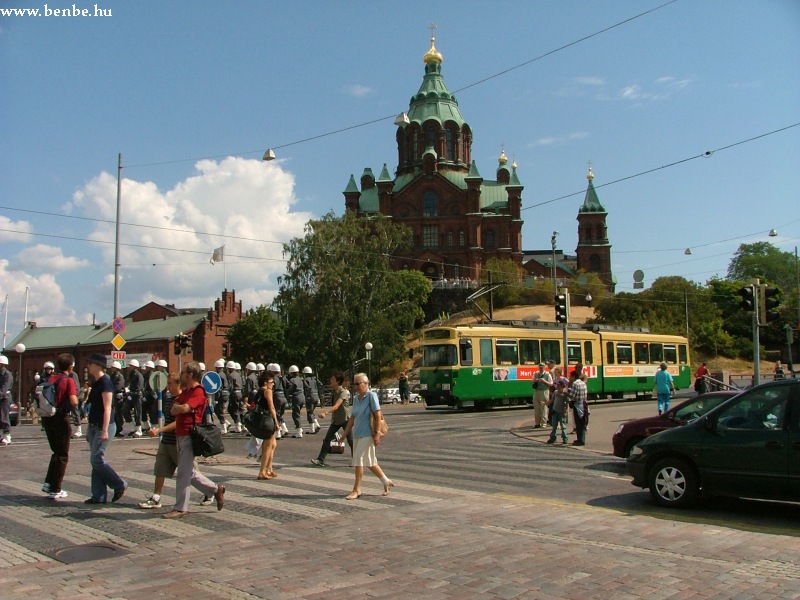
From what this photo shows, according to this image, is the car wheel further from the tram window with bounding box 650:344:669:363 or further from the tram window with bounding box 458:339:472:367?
the tram window with bounding box 650:344:669:363

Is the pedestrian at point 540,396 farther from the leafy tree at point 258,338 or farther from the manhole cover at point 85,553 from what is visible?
the leafy tree at point 258,338

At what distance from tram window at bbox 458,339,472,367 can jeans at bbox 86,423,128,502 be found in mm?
21928

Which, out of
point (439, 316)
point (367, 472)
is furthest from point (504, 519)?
point (439, 316)

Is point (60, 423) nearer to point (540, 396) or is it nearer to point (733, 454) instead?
point (733, 454)

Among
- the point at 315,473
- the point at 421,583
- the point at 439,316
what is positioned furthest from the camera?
the point at 439,316

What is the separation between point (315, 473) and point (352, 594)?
22.7 feet

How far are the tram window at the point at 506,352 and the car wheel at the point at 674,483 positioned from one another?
21.7m

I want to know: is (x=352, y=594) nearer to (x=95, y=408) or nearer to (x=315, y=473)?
(x=95, y=408)

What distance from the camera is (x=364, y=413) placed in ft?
34.4

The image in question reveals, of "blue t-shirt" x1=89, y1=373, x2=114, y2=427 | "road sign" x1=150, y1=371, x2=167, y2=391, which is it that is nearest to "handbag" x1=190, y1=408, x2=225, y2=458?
"blue t-shirt" x1=89, y1=373, x2=114, y2=427

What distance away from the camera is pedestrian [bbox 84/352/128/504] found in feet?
30.7

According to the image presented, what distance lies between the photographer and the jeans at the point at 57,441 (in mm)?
9672

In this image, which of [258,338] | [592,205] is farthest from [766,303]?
[592,205]

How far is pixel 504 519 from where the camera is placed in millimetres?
8828
